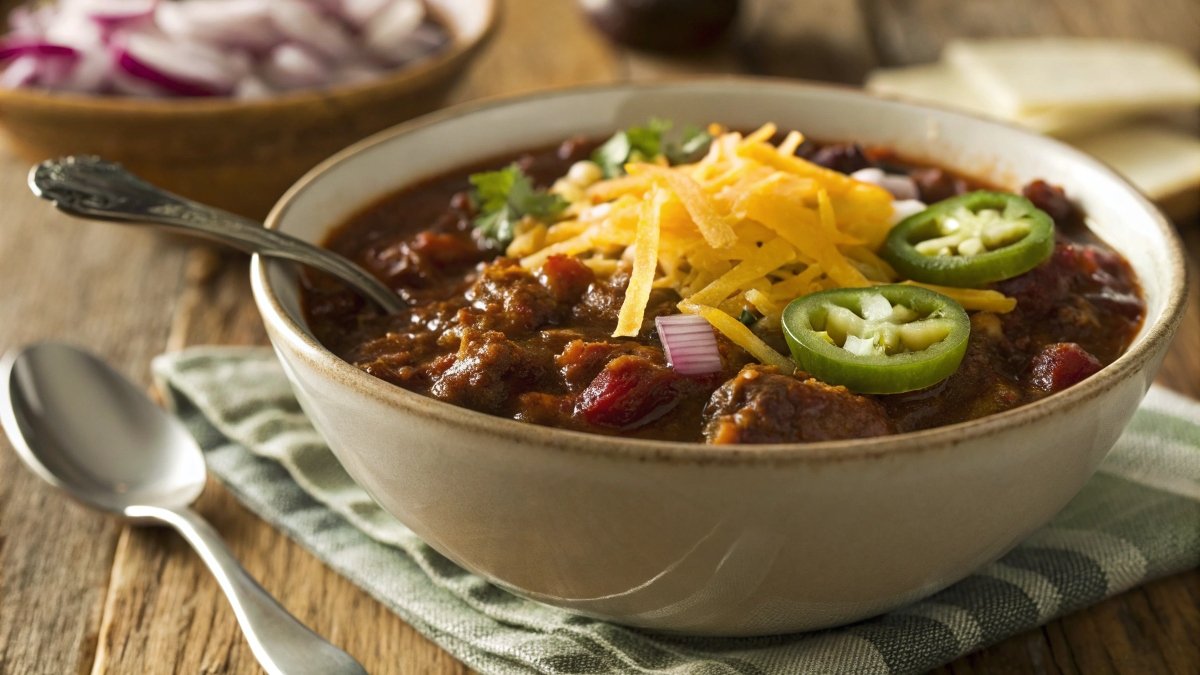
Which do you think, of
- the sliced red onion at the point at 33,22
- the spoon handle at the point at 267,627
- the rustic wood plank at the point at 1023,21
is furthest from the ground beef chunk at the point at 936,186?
the sliced red onion at the point at 33,22

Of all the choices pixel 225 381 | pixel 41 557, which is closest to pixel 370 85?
pixel 225 381


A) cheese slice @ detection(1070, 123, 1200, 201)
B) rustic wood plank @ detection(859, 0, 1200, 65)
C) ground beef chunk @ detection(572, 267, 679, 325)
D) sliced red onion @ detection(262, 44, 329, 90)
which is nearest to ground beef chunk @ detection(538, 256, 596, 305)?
ground beef chunk @ detection(572, 267, 679, 325)

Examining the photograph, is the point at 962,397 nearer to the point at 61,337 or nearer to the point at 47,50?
the point at 61,337

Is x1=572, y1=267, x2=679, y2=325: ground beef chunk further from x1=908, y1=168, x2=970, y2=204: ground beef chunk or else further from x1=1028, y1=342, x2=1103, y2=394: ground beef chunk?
x1=908, y1=168, x2=970, y2=204: ground beef chunk

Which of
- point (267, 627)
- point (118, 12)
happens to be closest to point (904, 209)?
point (267, 627)

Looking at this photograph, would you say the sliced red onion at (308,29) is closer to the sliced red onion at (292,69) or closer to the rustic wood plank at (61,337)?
the sliced red onion at (292,69)
